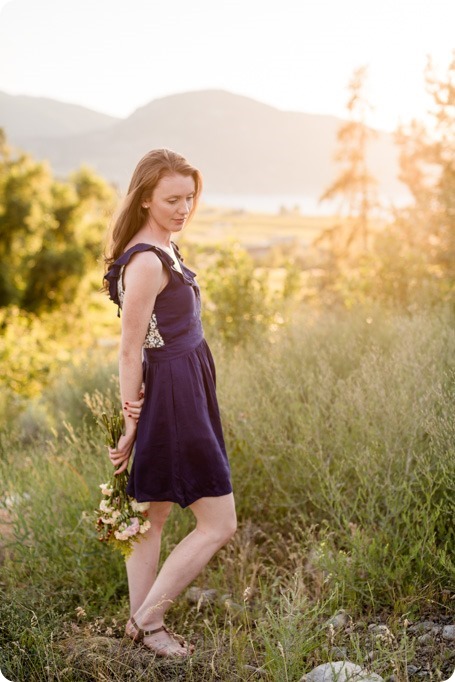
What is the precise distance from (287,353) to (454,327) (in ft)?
3.85

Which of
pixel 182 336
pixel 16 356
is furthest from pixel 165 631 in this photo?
pixel 16 356

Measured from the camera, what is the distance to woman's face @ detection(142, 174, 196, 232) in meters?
2.51

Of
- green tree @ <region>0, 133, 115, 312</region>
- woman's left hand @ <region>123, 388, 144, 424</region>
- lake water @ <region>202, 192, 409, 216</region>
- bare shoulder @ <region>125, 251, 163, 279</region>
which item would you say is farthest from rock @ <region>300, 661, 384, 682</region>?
lake water @ <region>202, 192, 409, 216</region>

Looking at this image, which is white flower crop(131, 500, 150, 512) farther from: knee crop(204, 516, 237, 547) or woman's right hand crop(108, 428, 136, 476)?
knee crop(204, 516, 237, 547)

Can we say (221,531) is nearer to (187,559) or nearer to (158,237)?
(187,559)

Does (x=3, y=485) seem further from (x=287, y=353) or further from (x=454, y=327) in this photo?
(x=454, y=327)

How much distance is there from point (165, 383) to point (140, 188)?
0.75 m

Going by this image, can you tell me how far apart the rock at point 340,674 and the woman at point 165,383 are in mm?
494

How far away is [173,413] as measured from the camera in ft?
8.10

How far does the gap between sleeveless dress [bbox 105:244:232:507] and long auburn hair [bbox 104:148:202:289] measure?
164 millimetres

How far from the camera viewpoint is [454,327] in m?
4.61

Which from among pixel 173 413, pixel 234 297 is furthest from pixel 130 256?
pixel 234 297

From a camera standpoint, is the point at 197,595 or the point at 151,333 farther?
the point at 197,595

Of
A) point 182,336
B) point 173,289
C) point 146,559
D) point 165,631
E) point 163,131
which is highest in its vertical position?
point 163,131
